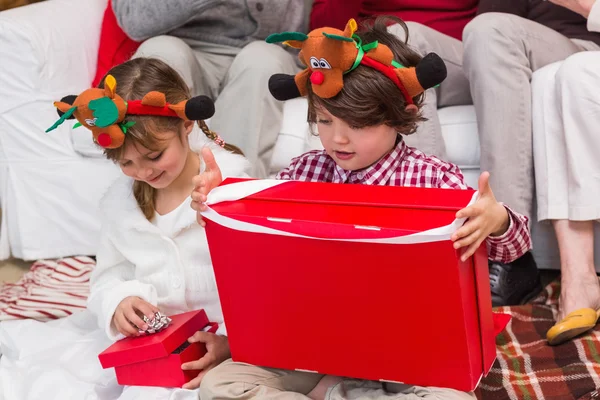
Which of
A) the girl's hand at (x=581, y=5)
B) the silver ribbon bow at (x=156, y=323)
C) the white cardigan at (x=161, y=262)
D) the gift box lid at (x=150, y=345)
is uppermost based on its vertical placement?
the girl's hand at (x=581, y=5)

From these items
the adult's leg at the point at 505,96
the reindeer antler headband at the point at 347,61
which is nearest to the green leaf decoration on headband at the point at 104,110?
the reindeer antler headband at the point at 347,61

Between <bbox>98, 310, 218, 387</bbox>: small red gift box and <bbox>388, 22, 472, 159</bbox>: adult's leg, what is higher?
<bbox>388, 22, 472, 159</bbox>: adult's leg

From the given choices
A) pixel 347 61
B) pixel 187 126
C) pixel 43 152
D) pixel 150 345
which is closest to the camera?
pixel 347 61

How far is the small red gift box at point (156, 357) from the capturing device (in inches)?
45.1

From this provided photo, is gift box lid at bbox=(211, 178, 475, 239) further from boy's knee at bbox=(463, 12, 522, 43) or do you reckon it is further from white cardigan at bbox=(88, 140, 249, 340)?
boy's knee at bbox=(463, 12, 522, 43)

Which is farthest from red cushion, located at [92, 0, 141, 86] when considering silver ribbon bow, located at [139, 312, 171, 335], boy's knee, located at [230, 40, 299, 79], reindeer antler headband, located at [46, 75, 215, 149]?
silver ribbon bow, located at [139, 312, 171, 335]

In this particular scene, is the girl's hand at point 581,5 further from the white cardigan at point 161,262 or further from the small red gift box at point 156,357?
the small red gift box at point 156,357

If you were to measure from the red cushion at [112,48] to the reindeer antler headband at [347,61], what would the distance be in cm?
104

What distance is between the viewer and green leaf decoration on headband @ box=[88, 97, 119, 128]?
1.11m

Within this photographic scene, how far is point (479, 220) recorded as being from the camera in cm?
92

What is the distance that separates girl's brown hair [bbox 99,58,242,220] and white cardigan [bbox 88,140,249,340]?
3 centimetres

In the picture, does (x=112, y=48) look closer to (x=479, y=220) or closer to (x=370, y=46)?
(x=370, y=46)

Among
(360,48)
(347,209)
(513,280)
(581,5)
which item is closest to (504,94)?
(581,5)

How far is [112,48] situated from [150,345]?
42.8 inches
